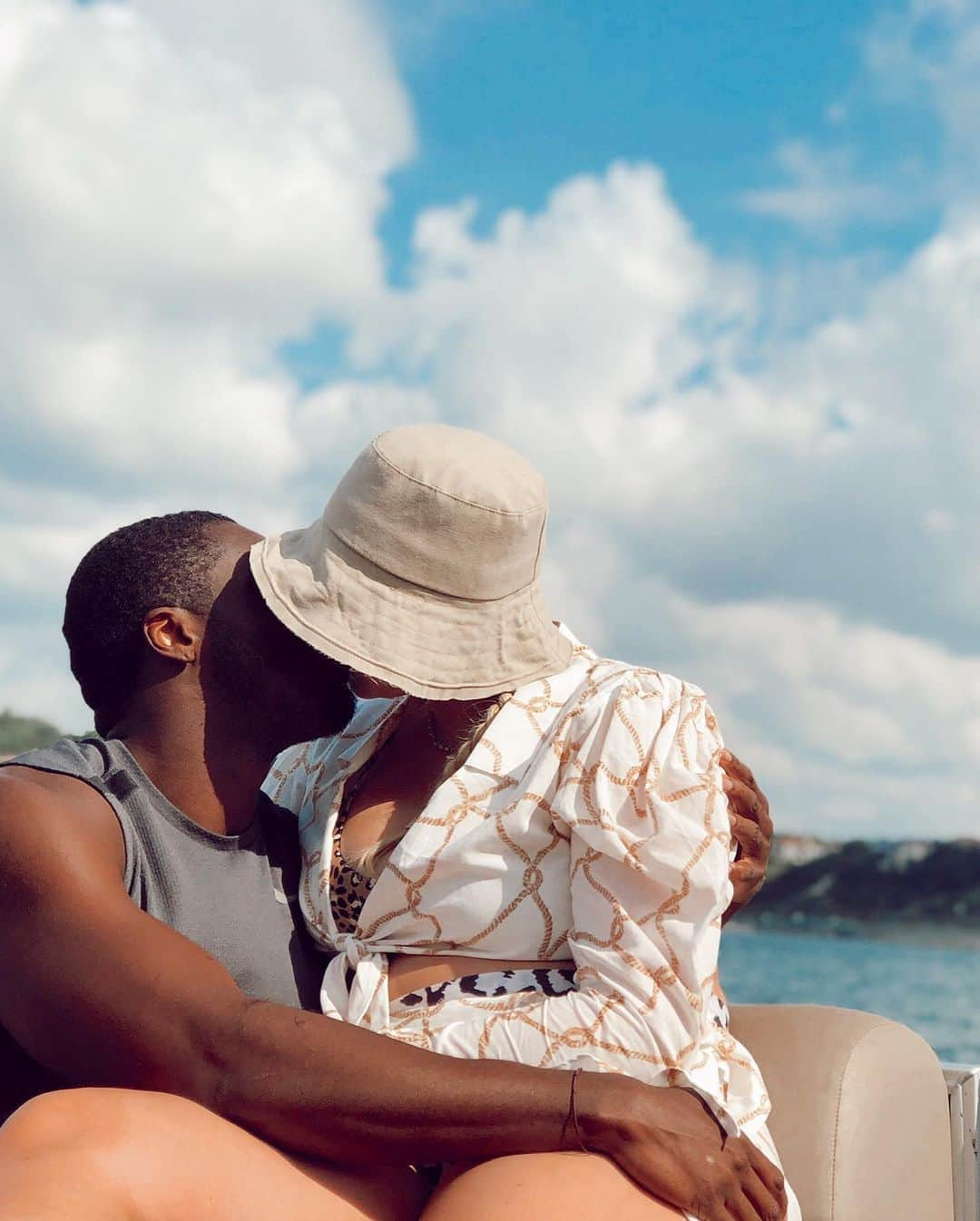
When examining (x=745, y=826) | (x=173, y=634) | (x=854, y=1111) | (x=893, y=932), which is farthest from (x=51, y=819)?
(x=893, y=932)

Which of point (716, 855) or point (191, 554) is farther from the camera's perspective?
point (191, 554)

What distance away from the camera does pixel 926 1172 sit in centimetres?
264

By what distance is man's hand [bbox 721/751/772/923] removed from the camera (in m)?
2.41

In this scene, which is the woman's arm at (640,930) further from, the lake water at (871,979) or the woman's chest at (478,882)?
the lake water at (871,979)

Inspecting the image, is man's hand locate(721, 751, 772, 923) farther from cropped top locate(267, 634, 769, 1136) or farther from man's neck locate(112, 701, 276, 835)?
man's neck locate(112, 701, 276, 835)

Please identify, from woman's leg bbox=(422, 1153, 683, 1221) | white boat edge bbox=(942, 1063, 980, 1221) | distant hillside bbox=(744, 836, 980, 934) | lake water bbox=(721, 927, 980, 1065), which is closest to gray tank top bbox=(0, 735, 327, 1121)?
woman's leg bbox=(422, 1153, 683, 1221)

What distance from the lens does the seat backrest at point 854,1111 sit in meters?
2.44

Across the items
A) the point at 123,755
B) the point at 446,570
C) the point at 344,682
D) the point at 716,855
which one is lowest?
the point at 716,855

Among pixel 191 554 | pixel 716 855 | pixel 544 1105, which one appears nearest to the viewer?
pixel 544 1105

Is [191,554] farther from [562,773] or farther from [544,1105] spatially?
[544,1105]

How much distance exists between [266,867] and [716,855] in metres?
0.82

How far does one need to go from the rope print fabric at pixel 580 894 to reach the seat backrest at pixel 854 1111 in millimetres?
396

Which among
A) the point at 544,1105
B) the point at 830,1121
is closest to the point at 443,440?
the point at 544,1105

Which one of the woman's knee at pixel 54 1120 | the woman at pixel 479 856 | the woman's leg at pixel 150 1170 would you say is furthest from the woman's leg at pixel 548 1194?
the woman's knee at pixel 54 1120
